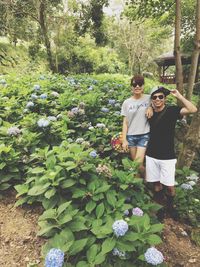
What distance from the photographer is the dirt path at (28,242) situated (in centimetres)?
276

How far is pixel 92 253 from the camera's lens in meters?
2.47

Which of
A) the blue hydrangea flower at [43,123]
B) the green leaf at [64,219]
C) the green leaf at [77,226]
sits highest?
the blue hydrangea flower at [43,123]

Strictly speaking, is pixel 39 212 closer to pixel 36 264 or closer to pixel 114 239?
pixel 36 264

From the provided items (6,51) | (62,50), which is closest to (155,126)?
(6,51)

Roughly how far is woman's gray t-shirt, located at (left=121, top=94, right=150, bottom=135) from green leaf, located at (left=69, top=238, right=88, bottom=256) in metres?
1.80

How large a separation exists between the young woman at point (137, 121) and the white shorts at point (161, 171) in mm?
138

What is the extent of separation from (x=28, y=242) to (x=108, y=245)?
0.88 metres

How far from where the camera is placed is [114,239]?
8.18ft

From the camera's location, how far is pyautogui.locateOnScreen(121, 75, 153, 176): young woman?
3.93 meters

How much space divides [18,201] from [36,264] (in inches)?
28.9

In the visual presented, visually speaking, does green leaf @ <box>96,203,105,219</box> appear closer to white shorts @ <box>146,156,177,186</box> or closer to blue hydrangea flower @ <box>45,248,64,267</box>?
blue hydrangea flower @ <box>45,248,64,267</box>

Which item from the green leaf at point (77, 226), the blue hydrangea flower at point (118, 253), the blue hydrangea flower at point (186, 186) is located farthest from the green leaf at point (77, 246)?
the blue hydrangea flower at point (186, 186)

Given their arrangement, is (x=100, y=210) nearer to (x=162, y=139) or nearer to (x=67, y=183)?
(x=67, y=183)

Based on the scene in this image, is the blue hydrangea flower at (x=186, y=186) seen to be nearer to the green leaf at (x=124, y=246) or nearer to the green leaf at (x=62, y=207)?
the green leaf at (x=124, y=246)
